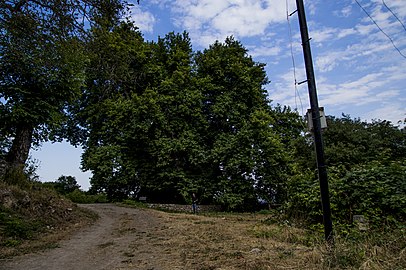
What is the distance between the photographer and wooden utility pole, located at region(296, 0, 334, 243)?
4.37 meters

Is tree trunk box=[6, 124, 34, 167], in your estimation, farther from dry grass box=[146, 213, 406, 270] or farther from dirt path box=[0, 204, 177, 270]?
dry grass box=[146, 213, 406, 270]

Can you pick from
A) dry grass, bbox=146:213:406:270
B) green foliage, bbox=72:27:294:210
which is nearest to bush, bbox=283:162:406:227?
dry grass, bbox=146:213:406:270

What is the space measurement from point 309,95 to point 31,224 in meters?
7.26

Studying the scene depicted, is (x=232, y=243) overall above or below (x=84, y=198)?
below

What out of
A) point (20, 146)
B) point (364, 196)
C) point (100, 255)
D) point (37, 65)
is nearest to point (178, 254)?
point (100, 255)

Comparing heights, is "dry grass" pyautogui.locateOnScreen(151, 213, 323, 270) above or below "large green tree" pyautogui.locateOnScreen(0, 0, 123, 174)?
below

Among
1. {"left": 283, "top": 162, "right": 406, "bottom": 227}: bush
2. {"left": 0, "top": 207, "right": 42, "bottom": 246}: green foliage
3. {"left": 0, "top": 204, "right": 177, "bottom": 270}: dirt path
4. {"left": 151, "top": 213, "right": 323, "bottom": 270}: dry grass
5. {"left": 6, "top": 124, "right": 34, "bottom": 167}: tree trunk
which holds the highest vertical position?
{"left": 6, "top": 124, "right": 34, "bottom": 167}: tree trunk

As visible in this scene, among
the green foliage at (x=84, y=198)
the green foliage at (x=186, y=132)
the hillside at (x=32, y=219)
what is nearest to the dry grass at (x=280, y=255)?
the hillside at (x=32, y=219)

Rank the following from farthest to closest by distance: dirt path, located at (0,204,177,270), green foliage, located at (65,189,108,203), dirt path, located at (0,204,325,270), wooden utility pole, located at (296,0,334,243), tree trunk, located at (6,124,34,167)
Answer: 1. green foliage, located at (65,189,108,203)
2. tree trunk, located at (6,124,34,167)
3. wooden utility pole, located at (296,0,334,243)
4. dirt path, located at (0,204,177,270)
5. dirt path, located at (0,204,325,270)

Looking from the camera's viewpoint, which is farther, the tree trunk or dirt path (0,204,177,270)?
the tree trunk

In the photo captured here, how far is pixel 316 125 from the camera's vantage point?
15.0ft

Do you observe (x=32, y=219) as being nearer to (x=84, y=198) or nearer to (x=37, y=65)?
(x=37, y=65)

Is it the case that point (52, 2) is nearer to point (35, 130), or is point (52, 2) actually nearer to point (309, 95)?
point (309, 95)

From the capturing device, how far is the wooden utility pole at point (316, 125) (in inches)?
172
